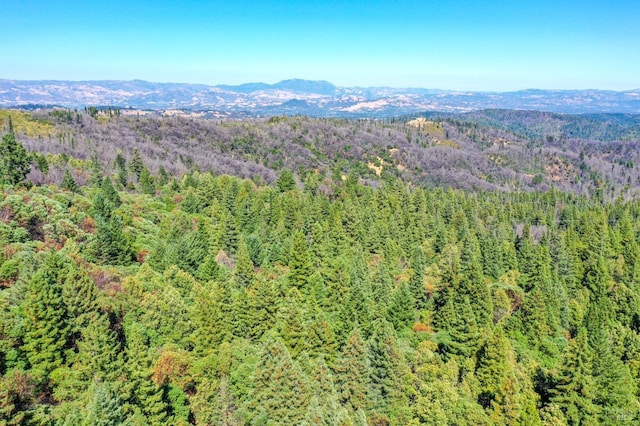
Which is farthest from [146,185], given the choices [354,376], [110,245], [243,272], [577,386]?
[577,386]

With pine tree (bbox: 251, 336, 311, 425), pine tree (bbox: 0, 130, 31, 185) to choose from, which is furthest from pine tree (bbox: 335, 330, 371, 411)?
pine tree (bbox: 0, 130, 31, 185)

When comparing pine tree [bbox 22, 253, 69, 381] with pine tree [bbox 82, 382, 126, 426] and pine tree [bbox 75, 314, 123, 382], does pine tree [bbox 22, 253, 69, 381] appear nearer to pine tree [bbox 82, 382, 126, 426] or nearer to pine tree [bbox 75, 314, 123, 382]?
pine tree [bbox 75, 314, 123, 382]

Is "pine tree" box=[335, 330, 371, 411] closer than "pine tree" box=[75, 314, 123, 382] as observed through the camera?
No

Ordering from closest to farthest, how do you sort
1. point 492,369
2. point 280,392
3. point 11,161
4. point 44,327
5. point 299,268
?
point 280,392, point 44,327, point 492,369, point 299,268, point 11,161

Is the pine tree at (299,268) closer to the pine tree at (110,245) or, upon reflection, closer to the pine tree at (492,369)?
the pine tree at (110,245)

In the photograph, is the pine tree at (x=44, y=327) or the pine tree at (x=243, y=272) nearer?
the pine tree at (x=44, y=327)

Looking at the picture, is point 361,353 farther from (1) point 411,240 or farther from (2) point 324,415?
(1) point 411,240

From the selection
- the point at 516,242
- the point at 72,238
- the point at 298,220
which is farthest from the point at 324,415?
the point at 516,242

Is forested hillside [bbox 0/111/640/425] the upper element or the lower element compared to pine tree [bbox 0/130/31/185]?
lower

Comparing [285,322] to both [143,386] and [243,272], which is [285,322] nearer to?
[143,386]

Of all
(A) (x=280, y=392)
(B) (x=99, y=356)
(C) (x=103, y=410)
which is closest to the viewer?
(C) (x=103, y=410)

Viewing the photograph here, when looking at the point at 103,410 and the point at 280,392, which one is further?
the point at 280,392

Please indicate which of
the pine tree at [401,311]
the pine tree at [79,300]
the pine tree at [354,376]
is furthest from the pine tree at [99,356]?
the pine tree at [401,311]
